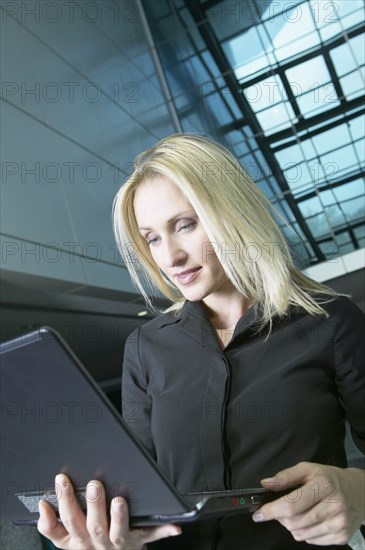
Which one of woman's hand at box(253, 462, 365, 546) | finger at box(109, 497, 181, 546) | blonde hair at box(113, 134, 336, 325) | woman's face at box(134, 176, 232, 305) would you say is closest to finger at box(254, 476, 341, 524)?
woman's hand at box(253, 462, 365, 546)

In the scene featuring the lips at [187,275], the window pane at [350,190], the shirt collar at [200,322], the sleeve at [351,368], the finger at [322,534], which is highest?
the window pane at [350,190]

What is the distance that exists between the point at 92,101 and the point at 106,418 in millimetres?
6554

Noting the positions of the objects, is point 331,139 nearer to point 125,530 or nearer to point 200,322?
point 200,322

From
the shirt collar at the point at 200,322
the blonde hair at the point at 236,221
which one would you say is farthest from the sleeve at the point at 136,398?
the blonde hair at the point at 236,221

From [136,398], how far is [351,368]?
529mm

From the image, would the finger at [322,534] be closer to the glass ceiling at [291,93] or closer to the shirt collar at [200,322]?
the shirt collar at [200,322]

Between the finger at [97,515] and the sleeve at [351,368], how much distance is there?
0.64 meters

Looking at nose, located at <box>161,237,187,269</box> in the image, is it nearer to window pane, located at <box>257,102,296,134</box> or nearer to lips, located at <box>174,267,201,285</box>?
lips, located at <box>174,267,201,285</box>

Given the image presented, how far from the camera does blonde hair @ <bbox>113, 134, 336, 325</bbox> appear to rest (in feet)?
4.73

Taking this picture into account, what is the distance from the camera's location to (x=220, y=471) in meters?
1.27

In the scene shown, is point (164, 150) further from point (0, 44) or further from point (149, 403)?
point (0, 44)

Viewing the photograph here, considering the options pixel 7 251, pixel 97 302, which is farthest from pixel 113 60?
pixel 7 251

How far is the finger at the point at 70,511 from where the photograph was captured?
908 mm

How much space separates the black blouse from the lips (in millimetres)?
110
